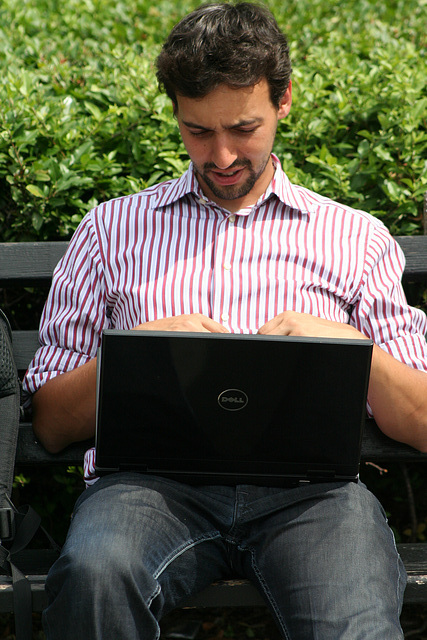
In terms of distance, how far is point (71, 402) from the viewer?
202cm

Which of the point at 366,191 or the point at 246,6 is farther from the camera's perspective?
the point at 366,191

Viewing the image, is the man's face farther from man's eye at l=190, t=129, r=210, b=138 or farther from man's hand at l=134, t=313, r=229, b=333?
man's hand at l=134, t=313, r=229, b=333

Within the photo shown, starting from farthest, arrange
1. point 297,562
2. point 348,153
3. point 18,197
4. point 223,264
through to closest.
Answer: point 348,153, point 18,197, point 223,264, point 297,562

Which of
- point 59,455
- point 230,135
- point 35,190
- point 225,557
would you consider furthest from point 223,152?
point 225,557

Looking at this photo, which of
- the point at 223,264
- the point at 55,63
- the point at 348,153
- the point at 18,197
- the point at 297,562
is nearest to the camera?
the point at 297,562

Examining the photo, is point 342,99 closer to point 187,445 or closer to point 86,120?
point 86,120

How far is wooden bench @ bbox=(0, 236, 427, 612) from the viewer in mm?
1842

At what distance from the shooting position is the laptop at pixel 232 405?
1.64 metres

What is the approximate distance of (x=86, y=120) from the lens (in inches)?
106

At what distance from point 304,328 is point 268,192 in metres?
0.61

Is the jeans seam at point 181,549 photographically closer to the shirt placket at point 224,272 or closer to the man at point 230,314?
the man at point 230,314

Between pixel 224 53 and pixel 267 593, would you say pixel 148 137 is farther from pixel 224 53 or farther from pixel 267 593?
pixel 267 593

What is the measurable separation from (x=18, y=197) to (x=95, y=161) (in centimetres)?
29

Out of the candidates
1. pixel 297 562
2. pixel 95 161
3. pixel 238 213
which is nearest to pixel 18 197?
pixel 95 161
